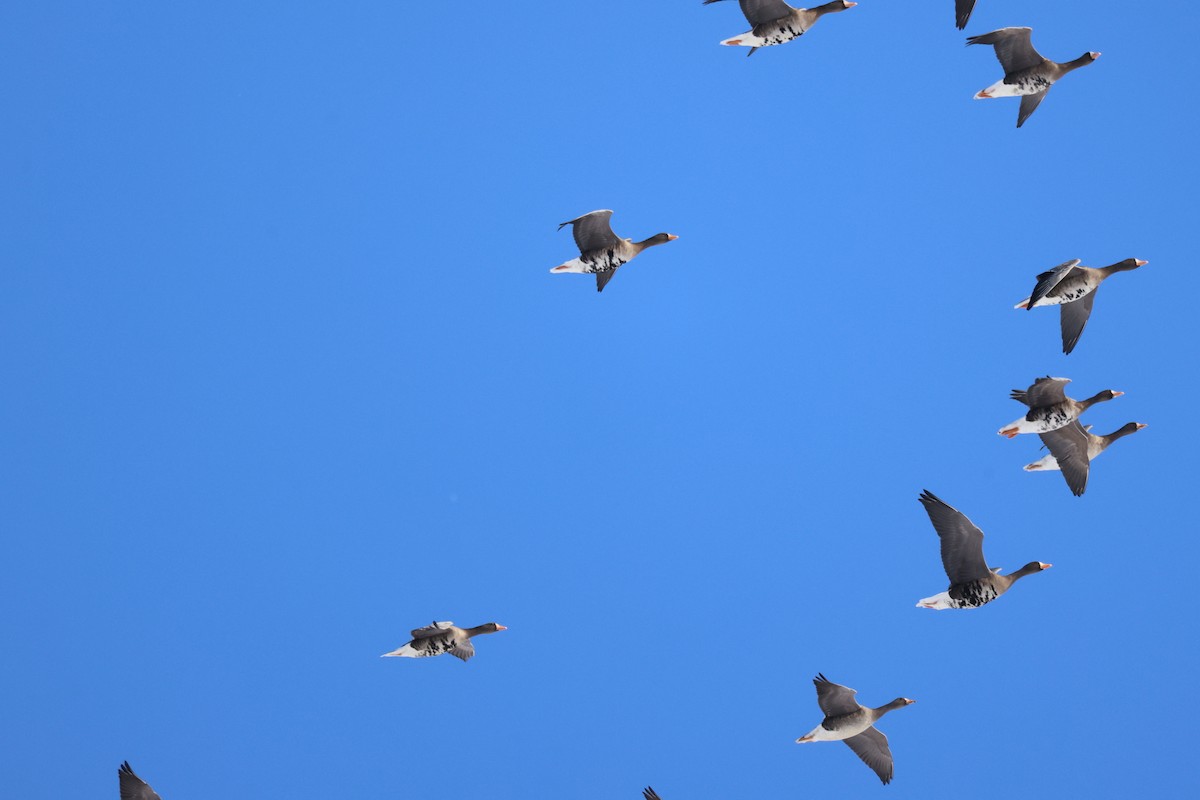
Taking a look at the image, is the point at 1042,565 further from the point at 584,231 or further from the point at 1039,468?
the point at 584,231

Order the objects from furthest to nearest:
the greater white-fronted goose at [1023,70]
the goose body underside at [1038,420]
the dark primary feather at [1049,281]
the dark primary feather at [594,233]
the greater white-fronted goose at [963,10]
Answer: the greater white-fronted goose at [1023,70], the dark primary feather at [594,233], the goose body underside at [1038,420], the greater white-fronted goose at [963,10], the dark primary feather at [1049,281]

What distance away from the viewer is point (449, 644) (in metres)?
14.1

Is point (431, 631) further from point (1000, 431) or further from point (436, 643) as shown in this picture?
point (1000, 431)

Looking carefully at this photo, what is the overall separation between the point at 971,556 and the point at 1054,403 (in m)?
2.00

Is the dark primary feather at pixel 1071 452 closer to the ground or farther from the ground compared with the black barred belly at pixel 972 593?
farther from the ground

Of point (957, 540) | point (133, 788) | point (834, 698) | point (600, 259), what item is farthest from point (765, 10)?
point (133, 788)

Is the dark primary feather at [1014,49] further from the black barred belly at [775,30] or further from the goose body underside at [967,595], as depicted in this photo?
the goose body underside at [967,595]

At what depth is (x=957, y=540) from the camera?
480 inches

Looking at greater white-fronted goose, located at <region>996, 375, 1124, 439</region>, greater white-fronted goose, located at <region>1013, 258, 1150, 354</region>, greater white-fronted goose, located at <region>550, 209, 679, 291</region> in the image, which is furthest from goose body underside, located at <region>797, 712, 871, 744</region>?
greater white-fronted goose, located at <region>550, 209, 679, 291</region>

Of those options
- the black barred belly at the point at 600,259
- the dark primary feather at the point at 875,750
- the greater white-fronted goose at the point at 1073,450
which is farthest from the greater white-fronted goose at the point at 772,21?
the dark primary feather at the point at 875,750

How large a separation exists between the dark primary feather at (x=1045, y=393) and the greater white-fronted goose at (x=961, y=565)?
1.76m

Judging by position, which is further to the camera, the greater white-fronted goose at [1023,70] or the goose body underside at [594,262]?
the greater white-fronted goose at [1023,70]

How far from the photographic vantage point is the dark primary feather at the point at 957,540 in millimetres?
11953

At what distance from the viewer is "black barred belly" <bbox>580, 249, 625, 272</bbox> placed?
13867 mm
